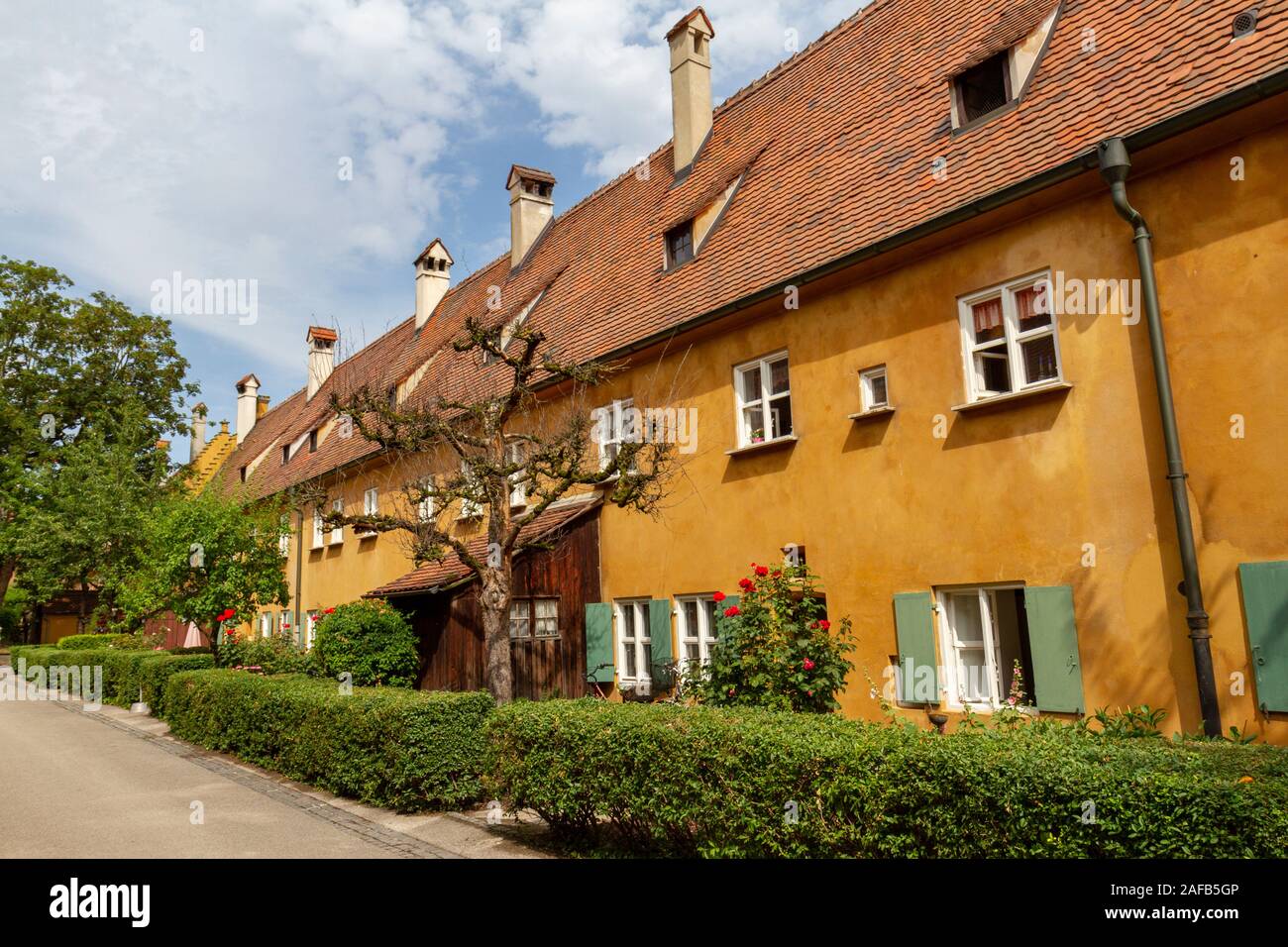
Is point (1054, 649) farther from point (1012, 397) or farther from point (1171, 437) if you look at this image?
point (1012, 397)

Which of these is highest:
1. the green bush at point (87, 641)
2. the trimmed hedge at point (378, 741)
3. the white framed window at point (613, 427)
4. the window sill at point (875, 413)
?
the white framed window at point (613, 427)

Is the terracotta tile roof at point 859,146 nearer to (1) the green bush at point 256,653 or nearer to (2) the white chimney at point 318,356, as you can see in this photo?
(1) the green bush at point 256,653

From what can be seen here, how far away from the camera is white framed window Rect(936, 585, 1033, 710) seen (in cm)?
934

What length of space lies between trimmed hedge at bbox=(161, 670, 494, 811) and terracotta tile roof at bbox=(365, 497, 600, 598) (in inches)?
108

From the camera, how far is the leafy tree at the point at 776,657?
8.98 metres

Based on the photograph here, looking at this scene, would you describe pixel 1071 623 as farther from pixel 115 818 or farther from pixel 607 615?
pixel 115 818

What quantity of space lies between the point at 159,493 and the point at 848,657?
28653 mm

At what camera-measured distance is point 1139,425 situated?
8.34m

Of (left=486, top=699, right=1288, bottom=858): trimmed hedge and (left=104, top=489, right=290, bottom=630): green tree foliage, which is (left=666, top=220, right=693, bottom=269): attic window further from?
(left=104, top=489, right=290, bottom=630): green tree foliage

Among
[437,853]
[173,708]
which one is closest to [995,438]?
[437,853]

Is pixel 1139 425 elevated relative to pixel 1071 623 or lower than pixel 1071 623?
elevated

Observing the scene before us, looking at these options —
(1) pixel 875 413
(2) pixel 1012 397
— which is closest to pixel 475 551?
(1) pixel 875 413

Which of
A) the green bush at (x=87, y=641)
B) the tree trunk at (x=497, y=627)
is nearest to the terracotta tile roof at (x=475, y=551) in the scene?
the tree trunk at (x=497, y=627)

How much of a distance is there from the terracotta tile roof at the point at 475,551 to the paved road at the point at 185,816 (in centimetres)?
370
